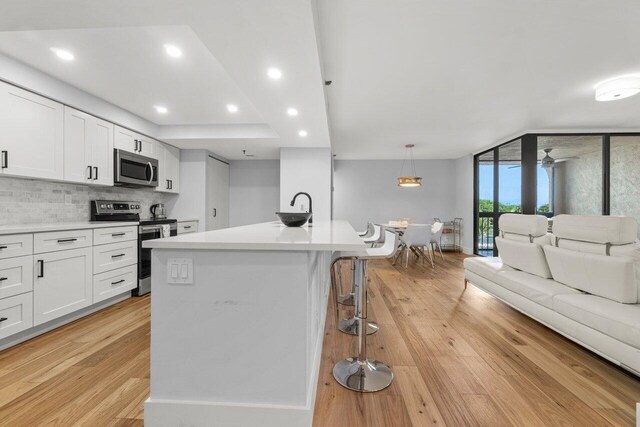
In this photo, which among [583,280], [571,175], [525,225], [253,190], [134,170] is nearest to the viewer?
[583,280]

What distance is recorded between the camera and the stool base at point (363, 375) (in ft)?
5.25

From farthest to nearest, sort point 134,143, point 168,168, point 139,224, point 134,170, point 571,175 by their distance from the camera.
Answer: point 571,175, point 168,168, point 134,143, point 134,170, point 139,224

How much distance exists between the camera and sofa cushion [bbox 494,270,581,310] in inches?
84.0

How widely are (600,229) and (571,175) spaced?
417 cm

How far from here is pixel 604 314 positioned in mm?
1681

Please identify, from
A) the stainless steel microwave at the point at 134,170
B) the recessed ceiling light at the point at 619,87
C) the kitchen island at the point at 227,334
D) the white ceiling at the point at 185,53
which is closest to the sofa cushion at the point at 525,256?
the recessed ceiling light at the point at 619,87

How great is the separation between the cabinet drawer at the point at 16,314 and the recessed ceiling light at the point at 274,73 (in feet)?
8.39

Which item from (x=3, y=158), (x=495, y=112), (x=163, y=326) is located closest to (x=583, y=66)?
(x=495, y=112)

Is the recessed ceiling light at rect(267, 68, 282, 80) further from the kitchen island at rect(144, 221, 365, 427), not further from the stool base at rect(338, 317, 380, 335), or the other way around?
the stool base at rect(338, 317, 380, 335)

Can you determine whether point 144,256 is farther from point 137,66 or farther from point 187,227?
point 137,66

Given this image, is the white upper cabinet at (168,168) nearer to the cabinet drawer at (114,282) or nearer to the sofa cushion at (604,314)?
the cabinet drawer at (114,282)

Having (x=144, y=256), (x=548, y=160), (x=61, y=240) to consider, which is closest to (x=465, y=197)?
(x=548, y=160)

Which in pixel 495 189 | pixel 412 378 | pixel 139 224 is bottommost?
pixel 412 378

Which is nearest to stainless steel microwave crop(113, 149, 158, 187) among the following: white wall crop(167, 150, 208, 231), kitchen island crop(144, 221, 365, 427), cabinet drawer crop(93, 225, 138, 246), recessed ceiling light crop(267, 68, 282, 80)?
cabinet drawer crop(93, 225, 138, 246)
